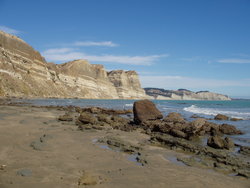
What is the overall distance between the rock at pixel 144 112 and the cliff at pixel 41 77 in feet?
145

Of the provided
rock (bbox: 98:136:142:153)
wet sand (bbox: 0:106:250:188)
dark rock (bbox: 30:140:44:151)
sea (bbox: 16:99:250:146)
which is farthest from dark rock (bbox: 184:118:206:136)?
dark rock (bbox: 30:140:44:151)

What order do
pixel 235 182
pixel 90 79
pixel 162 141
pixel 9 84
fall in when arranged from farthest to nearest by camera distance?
pixel 90 79
pixel 9 84
pixel 162 141
pixel 235 182

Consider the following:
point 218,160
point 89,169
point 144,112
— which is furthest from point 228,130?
point 89,169

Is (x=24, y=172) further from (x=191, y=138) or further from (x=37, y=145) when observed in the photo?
(x=191, y=138)

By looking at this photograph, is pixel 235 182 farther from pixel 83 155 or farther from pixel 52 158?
pixel 52 158

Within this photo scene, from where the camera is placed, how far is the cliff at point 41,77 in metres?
58.2

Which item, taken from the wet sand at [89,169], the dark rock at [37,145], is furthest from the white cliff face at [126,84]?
the wet sand at [89,169]

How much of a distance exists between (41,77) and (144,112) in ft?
218

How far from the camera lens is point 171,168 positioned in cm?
559

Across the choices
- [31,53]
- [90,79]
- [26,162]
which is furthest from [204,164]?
[90,79]

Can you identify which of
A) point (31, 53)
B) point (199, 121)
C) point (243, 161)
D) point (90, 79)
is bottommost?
point (243, 161)

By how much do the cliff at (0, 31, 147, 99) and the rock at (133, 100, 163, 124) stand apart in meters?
44.2

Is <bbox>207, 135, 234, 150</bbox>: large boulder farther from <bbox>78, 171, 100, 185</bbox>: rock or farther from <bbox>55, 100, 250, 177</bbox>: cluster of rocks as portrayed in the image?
<bbox>78, 171, 100, 185</bbox>: rock

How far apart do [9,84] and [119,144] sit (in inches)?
2217
